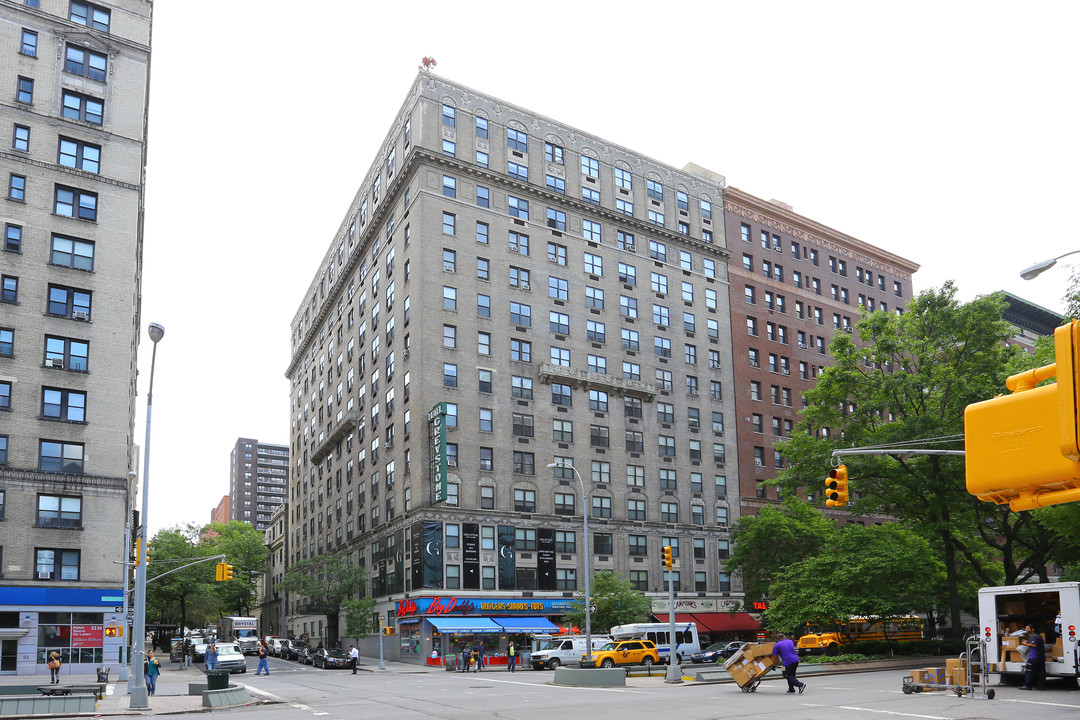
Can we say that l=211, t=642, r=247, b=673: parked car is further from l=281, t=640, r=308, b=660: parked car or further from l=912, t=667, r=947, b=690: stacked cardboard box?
l=912, t=667, r=947, b=690: stacked cardboard box

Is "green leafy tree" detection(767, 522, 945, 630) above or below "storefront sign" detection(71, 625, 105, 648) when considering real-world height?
above

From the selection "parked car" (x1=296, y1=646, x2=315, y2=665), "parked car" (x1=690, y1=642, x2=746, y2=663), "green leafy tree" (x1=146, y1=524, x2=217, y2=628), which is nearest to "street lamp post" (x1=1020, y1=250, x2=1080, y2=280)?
"parked car" (x1=690, y1=642, x2=746, y2=663)

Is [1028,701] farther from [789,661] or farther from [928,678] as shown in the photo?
[789,661]

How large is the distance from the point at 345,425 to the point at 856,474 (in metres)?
49.2

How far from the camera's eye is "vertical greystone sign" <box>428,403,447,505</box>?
197 ft

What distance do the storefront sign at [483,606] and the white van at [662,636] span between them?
9269mm

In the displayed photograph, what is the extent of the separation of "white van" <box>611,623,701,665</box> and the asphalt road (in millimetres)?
15735

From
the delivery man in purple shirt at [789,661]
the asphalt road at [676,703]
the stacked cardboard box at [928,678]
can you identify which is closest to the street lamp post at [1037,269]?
the asphalt road at [676,703]

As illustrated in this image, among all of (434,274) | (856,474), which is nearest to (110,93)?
(434,274)

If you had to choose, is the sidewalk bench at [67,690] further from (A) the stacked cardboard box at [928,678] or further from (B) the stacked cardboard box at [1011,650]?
(B) the stacked cardboard box at [1011,650]

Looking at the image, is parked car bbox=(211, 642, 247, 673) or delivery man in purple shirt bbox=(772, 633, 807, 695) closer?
delivery man in purple shirt bbox=(772, 633, 807, 695)

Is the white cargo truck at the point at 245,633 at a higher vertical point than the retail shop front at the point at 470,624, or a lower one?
lower

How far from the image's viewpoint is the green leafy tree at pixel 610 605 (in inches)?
2335

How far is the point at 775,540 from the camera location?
6006 centimetres
